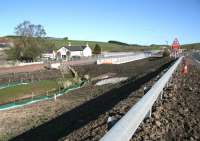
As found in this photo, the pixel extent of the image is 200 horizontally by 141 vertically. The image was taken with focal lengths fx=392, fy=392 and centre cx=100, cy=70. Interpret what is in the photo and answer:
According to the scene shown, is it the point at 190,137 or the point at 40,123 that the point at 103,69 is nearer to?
the point at 40,123

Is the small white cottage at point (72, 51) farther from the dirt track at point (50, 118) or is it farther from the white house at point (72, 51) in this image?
the dirt track at point (50, 118)

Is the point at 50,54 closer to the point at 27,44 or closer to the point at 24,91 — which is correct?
the point at 27,44

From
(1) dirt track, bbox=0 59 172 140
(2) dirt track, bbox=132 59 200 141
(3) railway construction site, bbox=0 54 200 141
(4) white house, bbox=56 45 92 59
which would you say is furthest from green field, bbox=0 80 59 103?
(4) white house, bbox=56 45 92 59

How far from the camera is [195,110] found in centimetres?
1266

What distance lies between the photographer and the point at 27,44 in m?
92.9

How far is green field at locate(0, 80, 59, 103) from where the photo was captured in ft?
121

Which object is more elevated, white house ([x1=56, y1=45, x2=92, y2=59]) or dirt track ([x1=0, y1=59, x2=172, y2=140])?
dirt track ([x1=0, y1=59, x2=172, y2=140])

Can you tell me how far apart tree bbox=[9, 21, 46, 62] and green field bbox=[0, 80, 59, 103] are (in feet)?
142

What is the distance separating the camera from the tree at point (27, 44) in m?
91.7

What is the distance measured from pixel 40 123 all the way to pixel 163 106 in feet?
29.6

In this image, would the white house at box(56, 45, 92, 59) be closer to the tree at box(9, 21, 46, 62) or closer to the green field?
the tree at box(9, 21, 46, 62)

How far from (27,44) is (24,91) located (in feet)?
173

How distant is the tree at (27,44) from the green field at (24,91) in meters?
43.4

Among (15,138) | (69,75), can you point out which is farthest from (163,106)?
(69,75)
